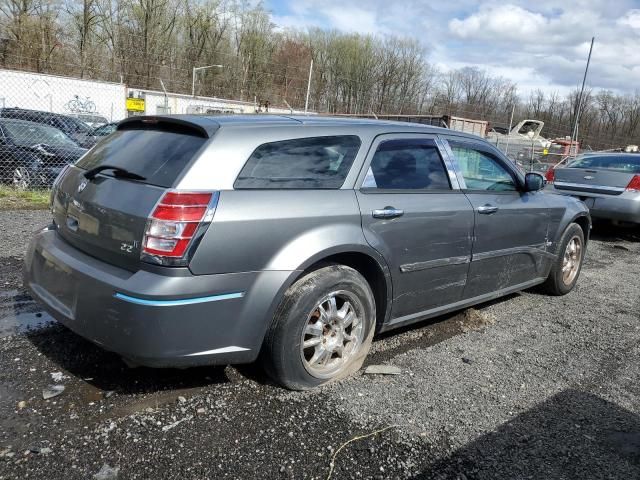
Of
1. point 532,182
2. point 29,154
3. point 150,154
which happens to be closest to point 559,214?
point 532,182

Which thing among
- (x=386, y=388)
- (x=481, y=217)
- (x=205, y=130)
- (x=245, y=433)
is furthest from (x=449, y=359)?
(x=205, y=130)

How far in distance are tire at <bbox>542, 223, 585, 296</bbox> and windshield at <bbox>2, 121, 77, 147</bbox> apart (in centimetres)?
929

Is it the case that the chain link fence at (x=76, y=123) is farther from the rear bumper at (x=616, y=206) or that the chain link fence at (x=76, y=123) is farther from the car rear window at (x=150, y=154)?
the rear bumper at (x=616, y=206)

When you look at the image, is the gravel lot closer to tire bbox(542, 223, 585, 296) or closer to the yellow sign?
→ tire bbox(542, 223, 585, 296)

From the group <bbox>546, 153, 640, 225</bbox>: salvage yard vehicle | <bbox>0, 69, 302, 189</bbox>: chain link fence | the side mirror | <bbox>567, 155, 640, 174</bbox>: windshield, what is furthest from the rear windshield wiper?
<bbox>567, 155, 640, 174</bbox>: windshield

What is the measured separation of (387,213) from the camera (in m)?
3.30

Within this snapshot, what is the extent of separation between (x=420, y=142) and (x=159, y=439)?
2.60 metres

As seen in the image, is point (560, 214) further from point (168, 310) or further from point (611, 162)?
point (611, 162)

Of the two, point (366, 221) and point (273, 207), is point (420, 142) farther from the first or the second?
point (273, 207)

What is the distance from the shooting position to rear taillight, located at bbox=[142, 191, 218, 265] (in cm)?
254

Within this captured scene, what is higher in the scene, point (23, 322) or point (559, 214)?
point (559, 214)

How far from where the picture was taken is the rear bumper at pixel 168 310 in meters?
2.53

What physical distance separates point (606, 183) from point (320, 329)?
7580mm

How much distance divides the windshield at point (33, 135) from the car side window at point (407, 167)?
28.6 feet
